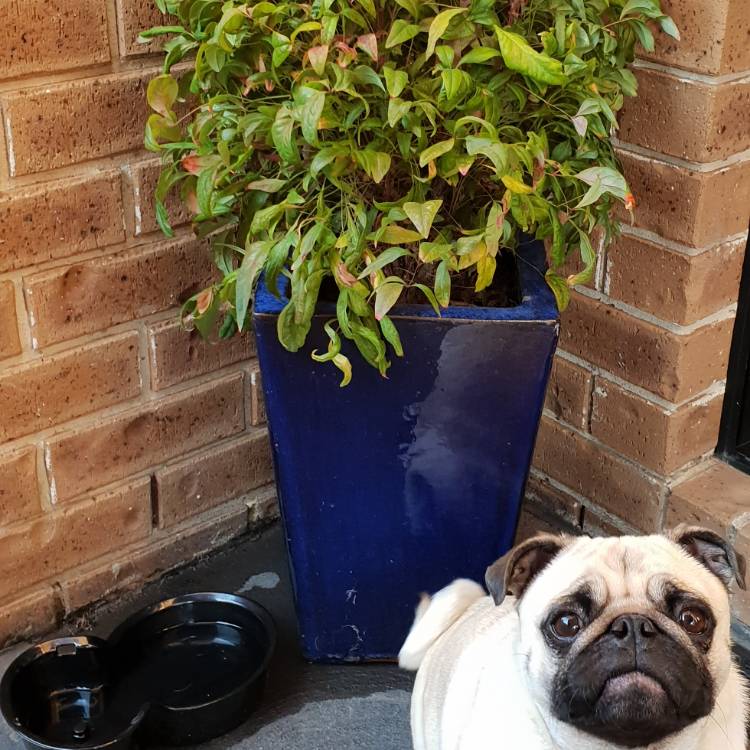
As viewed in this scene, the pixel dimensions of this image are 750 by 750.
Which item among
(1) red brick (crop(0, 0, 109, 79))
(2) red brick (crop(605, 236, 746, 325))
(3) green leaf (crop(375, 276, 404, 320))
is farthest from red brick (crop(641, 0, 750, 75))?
(1) red brick (crop(0, 0, 109, 79))

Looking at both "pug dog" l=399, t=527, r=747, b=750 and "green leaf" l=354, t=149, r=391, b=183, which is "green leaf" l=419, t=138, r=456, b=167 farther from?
"pug dog" l=399, t=527, r=747, b=750

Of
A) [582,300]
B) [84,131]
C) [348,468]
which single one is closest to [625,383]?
[582,300]

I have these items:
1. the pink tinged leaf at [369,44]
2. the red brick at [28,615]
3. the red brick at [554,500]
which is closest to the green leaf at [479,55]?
the pink tinged leaf at [369,44]

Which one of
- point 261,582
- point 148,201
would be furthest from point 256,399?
point 148,201

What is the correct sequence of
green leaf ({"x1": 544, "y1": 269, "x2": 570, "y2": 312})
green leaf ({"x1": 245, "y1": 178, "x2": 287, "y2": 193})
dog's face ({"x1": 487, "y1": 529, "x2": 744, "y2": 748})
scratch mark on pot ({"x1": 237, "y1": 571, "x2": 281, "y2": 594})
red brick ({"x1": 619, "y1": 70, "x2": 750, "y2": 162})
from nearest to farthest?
1. dog's face ({"x1": 487, "y1": 529, "x2": 744, "y2": 748})
2. green leaf ({"x1": 245, "y1": 178, "x2": 287, "y2": 193})
3. green leaf ({"x1": 544, "y1": 269, "x2": 570, "y2": 312})
4. red brick ({"x1": 619, "y1": 70, "x2": 750, "y2": 162})
5. scratch mark on pot ({"x1": 237, "y1": 571, "x2": 281, "y2": 594})

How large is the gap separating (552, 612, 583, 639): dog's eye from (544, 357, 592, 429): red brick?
77cm

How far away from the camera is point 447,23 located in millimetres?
1379

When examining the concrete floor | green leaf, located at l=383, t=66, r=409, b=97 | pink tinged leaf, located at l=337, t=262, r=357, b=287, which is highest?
green leaf, located at l=383, t=66, r=409, b=97

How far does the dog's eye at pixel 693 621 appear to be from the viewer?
136 cm

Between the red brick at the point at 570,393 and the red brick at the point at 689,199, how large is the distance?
1.04 feet

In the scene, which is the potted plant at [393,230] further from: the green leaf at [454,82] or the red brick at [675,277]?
the red brick at [675,277]

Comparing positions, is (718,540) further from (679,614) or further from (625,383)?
(625,383)

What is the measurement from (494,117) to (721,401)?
815 millimetres

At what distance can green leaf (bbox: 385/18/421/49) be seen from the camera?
140 cm
